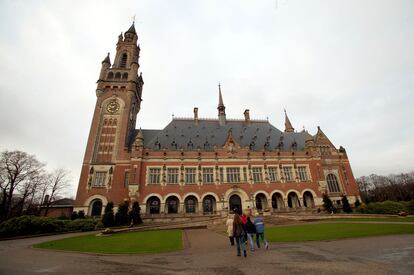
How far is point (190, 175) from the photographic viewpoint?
3647 cm

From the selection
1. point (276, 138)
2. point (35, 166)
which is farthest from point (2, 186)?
point (276, 138)

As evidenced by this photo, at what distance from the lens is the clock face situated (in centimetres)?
4042

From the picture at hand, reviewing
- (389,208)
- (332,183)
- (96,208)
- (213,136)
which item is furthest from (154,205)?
(332,183)

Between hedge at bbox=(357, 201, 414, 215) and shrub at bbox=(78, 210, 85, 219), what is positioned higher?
shrub at bbox=(78, 210, 85, 219)

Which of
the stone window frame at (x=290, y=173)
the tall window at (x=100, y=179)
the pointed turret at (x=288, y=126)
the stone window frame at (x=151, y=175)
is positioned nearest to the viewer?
the tall window at (x=100, y=179)

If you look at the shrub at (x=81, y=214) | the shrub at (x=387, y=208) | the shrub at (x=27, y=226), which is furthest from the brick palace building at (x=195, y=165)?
the shrub at (x=27, y=226)

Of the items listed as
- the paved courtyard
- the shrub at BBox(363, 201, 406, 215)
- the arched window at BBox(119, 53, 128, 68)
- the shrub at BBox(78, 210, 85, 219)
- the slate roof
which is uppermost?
the arched window at BBox(119, 53, 128, 68)

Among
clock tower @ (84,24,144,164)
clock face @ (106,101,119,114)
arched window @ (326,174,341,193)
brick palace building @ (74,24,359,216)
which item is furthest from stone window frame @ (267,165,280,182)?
clock face @ (106,101,119,114)

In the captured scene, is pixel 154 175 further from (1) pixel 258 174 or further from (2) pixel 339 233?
(2) pixel 339 233

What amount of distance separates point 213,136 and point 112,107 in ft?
69.4

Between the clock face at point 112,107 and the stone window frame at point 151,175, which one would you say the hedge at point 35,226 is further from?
the clock face at point 112,107

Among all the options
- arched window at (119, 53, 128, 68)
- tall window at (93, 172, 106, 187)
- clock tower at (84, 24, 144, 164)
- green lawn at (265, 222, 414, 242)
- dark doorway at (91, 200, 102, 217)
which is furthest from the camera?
arched window at (119, 53, 128, 68)

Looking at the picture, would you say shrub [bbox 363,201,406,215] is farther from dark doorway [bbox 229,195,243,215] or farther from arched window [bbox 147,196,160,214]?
arched window [bbox 147,196,160,214]

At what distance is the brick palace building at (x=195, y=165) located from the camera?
3434 cm
